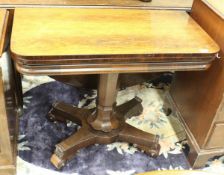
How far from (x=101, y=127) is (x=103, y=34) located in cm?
54

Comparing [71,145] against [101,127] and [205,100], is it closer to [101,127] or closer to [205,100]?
[101,127]

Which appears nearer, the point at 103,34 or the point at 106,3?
the point at 103,34

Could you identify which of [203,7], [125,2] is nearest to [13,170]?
[125,2]

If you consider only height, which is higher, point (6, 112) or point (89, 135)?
point (6, 112)

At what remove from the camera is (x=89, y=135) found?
134 centimetres

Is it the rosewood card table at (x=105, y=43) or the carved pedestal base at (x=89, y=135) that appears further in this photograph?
the carved pedestal base at (x=89, y=135)

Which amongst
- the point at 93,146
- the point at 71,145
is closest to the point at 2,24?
the point at 71,145

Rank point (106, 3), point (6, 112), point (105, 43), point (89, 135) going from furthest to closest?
point (89, 135), point (106, 3), point (6, 112), point (105, 43)

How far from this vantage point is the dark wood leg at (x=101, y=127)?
49.2 inches

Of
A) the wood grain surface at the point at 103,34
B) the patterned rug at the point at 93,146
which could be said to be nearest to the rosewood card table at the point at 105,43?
the wood grain surface at the point at 103,34

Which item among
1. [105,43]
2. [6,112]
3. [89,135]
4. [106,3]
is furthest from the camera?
[89,135]

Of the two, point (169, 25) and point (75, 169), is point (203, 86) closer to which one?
point (169, 25)

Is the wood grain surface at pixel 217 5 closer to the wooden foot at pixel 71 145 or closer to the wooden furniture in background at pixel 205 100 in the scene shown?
the wooden furniture in background at pixel 205 100

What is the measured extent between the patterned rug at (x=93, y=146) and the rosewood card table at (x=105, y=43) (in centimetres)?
12
